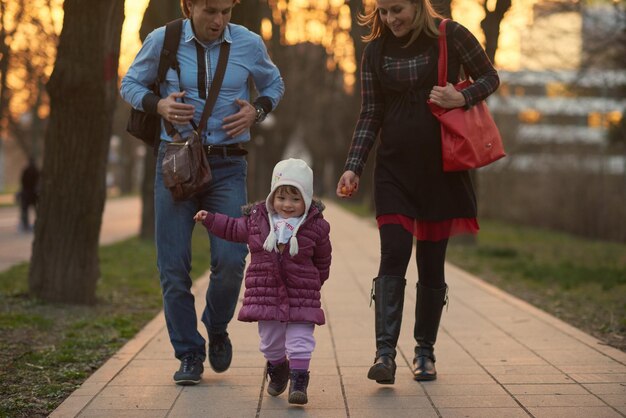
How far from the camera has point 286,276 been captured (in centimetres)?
473

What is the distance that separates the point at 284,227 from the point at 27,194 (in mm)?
18802

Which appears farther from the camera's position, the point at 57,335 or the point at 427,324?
the point at 57,335

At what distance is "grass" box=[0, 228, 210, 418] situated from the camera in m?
5.22

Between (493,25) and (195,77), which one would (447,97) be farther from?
(493,25)

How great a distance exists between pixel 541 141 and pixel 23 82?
1853 cm

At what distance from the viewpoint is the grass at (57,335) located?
5223 millimetres

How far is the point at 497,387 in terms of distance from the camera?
5.19 metres

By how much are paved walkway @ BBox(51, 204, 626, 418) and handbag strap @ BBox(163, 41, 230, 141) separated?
1.24 m

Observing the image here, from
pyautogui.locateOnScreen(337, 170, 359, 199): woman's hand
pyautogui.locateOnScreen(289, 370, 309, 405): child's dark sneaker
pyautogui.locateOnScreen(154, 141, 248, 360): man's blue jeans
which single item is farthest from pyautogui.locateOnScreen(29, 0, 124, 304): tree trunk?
pyautogui.locateOnScreen(289, 370, 309, 405): child's dark sneaker

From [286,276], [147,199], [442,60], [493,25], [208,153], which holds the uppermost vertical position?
[493,25]

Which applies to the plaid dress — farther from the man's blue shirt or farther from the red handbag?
the man's blue shirt

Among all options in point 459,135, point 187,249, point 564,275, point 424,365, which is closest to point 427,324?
point 424,365

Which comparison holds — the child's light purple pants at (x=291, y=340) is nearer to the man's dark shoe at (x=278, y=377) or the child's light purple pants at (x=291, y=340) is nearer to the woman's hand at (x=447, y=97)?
the man's dark shoe at (x=278, y=377)

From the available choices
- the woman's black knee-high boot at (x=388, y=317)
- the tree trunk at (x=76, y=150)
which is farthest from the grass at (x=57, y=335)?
the woman's black knee-high boot at (x=388, y=317)
